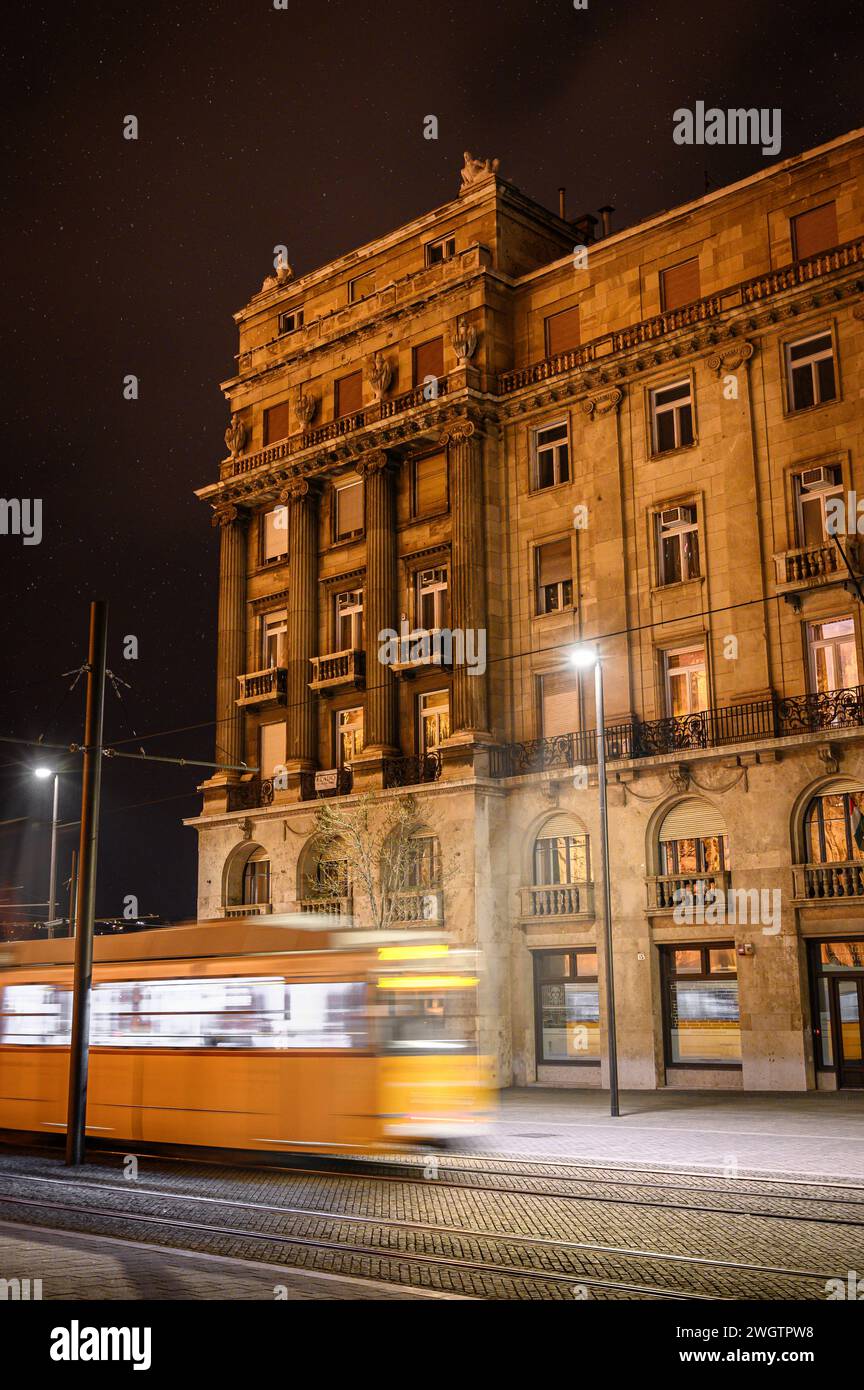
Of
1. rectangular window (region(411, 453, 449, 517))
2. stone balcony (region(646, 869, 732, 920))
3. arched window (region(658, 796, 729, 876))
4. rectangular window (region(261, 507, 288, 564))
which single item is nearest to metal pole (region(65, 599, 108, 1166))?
stone balcony (region(646, 869, 732, 920))

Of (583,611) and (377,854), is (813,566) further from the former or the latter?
(377,854)

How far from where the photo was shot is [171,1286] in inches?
426

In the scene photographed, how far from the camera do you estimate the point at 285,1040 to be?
19.1 meters

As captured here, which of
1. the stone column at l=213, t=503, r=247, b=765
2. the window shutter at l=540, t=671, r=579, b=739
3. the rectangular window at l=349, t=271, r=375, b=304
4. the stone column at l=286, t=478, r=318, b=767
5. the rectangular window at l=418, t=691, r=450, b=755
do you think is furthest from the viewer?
the rectangular window at l=349, t=271, r=375, b=304

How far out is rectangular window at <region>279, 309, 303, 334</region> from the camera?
48.5 meters

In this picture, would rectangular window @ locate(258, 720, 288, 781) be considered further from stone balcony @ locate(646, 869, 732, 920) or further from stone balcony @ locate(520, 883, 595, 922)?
stone balcony @ locate(646, 869, 732, 920)

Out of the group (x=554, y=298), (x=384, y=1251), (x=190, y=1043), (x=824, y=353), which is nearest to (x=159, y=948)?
(x=190, y=1043)

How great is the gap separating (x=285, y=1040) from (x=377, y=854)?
65.0ft

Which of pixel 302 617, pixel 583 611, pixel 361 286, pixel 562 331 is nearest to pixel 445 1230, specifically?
pixel 583 611

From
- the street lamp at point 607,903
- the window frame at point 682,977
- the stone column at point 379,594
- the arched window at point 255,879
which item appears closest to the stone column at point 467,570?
the stone column at point 379,594

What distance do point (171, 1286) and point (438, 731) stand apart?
29.8 m

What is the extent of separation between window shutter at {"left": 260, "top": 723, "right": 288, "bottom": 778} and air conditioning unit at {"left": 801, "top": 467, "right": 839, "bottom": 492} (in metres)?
19.1

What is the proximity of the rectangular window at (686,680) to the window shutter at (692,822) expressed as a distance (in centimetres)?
243

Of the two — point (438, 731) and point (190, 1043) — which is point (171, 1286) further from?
point (438, 731)
